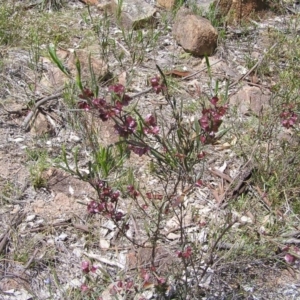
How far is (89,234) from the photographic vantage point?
9.18 ft

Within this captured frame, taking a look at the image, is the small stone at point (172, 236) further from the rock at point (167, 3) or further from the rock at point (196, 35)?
the rock at point (167, 3)

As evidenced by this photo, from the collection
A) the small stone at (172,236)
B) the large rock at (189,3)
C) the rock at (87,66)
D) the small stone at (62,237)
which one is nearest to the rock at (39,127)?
the rock at (87,66)

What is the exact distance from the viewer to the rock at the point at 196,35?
400cm

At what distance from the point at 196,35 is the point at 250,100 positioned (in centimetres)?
65

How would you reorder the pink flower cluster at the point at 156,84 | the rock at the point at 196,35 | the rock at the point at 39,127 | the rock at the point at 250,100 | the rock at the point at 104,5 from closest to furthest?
the pink flower cluster at the point at 156,84, the rock at the point at 39,127, the rock at the point at 250,100, the rock at the point at 196,35, the rock at the point at 104,5

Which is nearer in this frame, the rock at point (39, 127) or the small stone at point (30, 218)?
the small stone at point (30, 218)

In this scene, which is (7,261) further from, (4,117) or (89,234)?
(4,117)

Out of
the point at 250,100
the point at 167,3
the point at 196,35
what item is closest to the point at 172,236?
the point at 250,100

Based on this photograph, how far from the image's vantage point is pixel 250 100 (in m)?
3.64

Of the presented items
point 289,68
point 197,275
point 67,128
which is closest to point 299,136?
point 289,68

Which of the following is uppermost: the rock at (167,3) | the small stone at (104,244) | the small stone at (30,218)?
the rock at (167,3)

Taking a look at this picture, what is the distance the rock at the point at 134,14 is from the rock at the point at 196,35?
254 millimetres

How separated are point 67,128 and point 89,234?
0.81 meters

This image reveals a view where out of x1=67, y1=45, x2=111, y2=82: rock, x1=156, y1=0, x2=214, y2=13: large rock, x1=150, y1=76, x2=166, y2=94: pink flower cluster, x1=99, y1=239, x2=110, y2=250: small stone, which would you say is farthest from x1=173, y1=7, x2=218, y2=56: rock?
x1=150, y1=76, x2=166, y2=94: pink flower cluster
